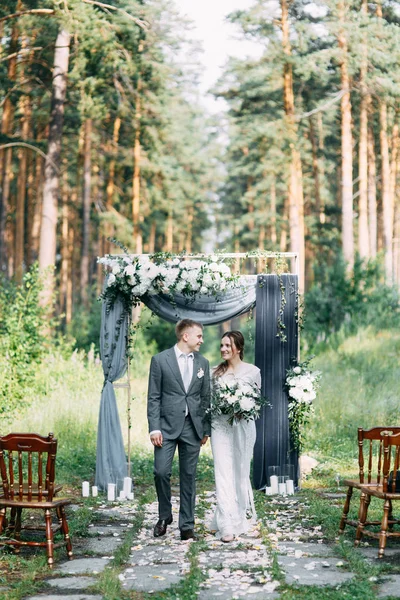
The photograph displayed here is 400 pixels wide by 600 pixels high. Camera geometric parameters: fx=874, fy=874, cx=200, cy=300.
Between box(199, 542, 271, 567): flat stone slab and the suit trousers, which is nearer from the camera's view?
box(199, 542, 271, 567): flat stone slab

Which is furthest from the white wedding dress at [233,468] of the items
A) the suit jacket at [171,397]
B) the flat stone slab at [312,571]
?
the flat stone slab at [312,571]

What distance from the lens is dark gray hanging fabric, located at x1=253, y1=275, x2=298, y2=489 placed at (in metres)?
11.5

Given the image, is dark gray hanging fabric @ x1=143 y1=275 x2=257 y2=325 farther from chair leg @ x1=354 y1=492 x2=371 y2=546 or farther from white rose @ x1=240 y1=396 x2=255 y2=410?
chair leg @ x1=354 y1=492 x2=371 y2=546

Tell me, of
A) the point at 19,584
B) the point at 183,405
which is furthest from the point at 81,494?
the point at 19,584

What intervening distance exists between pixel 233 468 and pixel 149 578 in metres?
2.24

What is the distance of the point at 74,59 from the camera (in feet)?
61.4

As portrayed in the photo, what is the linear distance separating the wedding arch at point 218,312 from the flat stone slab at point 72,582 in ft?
15.6

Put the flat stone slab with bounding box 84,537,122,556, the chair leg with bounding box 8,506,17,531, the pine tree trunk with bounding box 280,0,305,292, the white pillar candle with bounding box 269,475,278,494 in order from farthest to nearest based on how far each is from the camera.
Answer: the pine tree trunk with bounding box 280,0,305,292, the white pillar candle with bounding box 269,475,278,494, the chair leg with bounding box 8,506,17,531, the flat stone slab with bounding box 84,537,122,556

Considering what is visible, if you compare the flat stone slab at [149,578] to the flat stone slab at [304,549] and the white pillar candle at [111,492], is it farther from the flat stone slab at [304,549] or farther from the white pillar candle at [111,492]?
the white pillar candle at [111,492]

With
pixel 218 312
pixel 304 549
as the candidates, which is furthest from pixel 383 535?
pixel 218 312

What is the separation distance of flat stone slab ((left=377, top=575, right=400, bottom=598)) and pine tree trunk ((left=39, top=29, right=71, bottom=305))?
12.5m

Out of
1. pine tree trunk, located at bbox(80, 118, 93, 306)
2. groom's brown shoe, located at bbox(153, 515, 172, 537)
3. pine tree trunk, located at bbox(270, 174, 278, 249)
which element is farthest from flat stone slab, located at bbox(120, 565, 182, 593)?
pine tree trunk, located at bbox(270, 174, 278, 249)

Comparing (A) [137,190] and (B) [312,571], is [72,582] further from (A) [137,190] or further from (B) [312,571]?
(A) [137,190]

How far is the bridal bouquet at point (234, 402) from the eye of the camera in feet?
27.5
